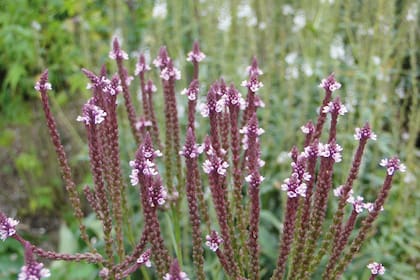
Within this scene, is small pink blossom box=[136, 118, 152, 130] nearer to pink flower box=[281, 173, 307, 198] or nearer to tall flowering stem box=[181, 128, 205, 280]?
tall flowering stem box=[181, 128, 205, 280]

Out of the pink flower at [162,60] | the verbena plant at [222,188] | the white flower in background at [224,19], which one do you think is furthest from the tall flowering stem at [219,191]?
the white flower in background at [224,19]

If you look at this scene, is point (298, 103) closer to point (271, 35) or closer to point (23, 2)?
point (271, 35)

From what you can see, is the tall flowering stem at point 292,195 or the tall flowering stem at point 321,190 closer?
the tall flowering stem at point 292,195

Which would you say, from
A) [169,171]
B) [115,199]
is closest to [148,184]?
[115,199]

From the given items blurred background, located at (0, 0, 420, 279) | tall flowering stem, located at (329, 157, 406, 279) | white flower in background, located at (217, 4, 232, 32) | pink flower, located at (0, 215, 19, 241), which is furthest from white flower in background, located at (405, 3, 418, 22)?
pink flower, located at (0, 215, 19, 241)

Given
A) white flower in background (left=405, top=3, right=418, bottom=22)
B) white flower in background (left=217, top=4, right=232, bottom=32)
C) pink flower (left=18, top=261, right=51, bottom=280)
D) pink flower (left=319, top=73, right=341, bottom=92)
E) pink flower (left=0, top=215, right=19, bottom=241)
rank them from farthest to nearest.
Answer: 1. white flower in background (left=217, top=4, right=232, bottom=32)
2. white flower in background (left=405, top=3, right=418, bottom=22)
3. pink flower (left=319, top=73, right=341, bottom=92)
4. pink flower (left=0, top=215, right=19, bottom=241)
5. pink flower (left=18, top=261, right=51, bottom=280)

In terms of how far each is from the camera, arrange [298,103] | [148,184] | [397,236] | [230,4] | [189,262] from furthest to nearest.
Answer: [298,103], [230,4], [397,236], [189,262], [148,184]

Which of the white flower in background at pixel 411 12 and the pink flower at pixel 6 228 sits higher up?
the white flower in background at pixel 411 12

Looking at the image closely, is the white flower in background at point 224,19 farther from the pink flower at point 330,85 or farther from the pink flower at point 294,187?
the pink flower at point 294,187

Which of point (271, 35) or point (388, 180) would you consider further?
point (271, 35)
